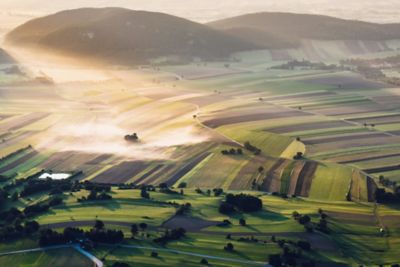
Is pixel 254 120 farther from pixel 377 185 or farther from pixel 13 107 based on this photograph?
pixel 13 107

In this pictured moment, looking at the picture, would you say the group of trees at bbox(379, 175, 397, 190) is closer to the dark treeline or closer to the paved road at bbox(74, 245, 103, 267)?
the dark treeline

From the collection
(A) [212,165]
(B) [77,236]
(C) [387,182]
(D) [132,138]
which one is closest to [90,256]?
(B) [77,236]

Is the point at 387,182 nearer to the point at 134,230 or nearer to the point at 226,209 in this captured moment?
the point at 226,209

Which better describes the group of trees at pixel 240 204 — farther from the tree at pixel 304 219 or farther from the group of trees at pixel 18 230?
the group of trees at pixel 18 230

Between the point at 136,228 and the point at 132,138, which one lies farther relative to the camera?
the point at 132,138

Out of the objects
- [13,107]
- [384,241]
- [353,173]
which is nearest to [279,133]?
[353,173]

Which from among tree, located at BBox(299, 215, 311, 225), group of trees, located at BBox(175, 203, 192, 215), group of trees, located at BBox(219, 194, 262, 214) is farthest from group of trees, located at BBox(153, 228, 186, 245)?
tree, located at BBox(299, 215, 311, 225)
